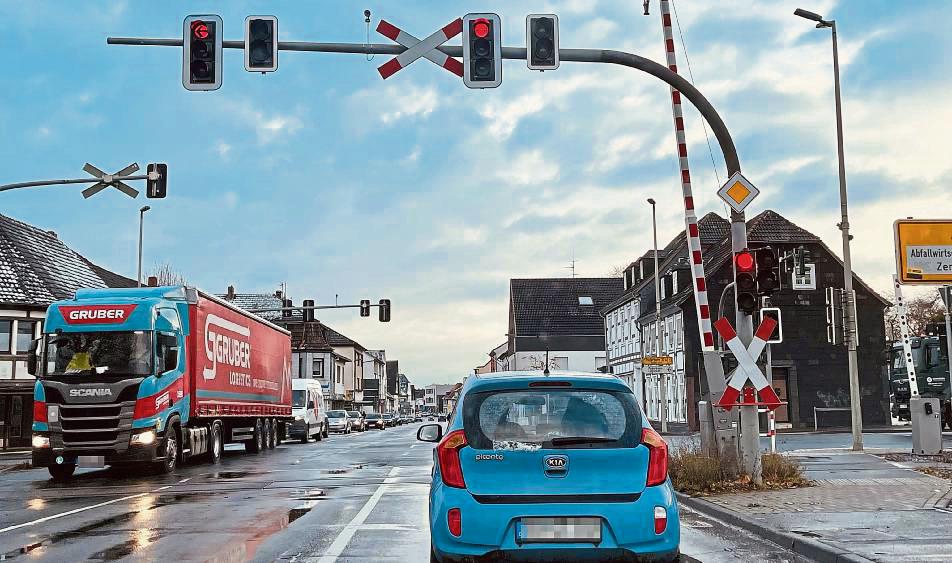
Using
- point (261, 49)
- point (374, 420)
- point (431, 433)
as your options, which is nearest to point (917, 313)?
point (374, 420)

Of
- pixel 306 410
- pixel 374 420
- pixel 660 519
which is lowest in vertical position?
pixel 374 420

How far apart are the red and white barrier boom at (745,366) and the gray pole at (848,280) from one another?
962 cm

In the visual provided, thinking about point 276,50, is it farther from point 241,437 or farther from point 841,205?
point 241,437

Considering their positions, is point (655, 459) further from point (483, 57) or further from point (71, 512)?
point (71, 512)

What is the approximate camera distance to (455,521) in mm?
6746

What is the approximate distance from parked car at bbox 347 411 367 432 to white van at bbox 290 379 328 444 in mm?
19681

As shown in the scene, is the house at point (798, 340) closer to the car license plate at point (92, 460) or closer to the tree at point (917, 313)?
the tree at point (917, 313)

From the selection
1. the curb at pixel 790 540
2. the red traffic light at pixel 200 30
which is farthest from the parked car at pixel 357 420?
the curb at pixel 790 540

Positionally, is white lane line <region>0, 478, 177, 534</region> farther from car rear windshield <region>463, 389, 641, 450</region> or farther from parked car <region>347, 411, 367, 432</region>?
parked car <region>347, 411, 367, 432</region>

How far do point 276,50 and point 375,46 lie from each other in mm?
1313

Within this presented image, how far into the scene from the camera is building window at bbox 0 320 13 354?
136ft

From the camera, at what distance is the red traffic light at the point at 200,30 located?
13555 millimetres

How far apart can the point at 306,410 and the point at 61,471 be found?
2536 centimetres

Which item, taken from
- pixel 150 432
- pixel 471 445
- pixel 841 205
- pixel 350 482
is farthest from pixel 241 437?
pixel 471 445
